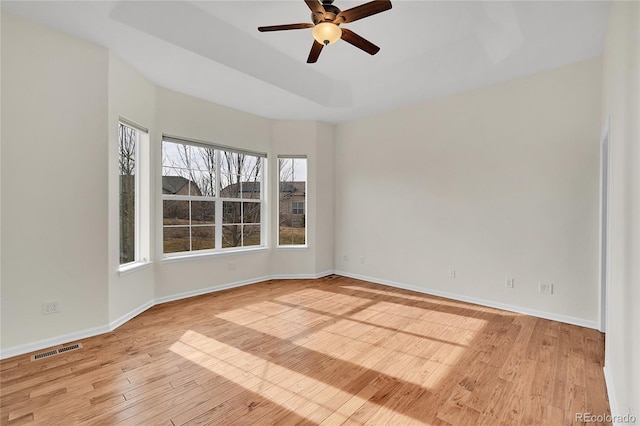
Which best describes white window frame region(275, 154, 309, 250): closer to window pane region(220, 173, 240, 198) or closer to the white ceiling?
window pane region(220, 173, 240, 198)

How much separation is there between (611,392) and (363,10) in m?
3.10

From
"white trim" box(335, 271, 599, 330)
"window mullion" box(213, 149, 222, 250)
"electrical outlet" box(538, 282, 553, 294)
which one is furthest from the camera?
"window mullion" box(213, 149, 222, 250)

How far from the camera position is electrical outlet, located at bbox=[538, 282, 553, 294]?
338cm

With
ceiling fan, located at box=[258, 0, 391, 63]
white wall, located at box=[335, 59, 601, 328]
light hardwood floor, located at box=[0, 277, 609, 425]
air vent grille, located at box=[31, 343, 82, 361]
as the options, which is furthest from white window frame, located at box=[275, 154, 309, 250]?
air vent grille, located at box=[31, 343, 82, 361]

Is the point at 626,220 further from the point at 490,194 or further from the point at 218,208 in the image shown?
the point at 218,208

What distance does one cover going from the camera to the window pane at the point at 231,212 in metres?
4.73

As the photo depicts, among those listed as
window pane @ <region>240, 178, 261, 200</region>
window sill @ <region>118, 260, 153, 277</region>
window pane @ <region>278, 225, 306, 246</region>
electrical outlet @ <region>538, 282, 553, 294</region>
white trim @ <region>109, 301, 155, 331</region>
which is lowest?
white trim @ <region>109, 301, 155, 331</region>

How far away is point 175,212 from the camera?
4145mm

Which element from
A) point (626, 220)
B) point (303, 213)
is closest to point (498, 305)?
point (626, 220)

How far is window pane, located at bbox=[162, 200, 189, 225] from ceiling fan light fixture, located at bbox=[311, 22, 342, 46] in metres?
3.00

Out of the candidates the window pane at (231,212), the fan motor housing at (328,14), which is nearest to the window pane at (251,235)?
the window pane at (231,212)

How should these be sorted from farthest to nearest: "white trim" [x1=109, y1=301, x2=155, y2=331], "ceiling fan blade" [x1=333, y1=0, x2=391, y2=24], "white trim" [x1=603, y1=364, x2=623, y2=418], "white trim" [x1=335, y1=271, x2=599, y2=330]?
"white trim" [x1=335, y1=271, x2=599, y2=330]
"white trim" [x1=109, y1=301, x2=155, y2=331]
"ceiling fan blade" [x1=333, y1=0, x2=391, y2=24]
"white trim" [x1=603, y1=364, x2=623, y2=418]

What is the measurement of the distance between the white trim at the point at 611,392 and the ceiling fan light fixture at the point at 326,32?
117 inches

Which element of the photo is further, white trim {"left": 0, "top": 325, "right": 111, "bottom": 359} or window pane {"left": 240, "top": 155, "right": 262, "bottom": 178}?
window pane {"left": 240, "top": 155, "right": 262, "bottom": 178}
